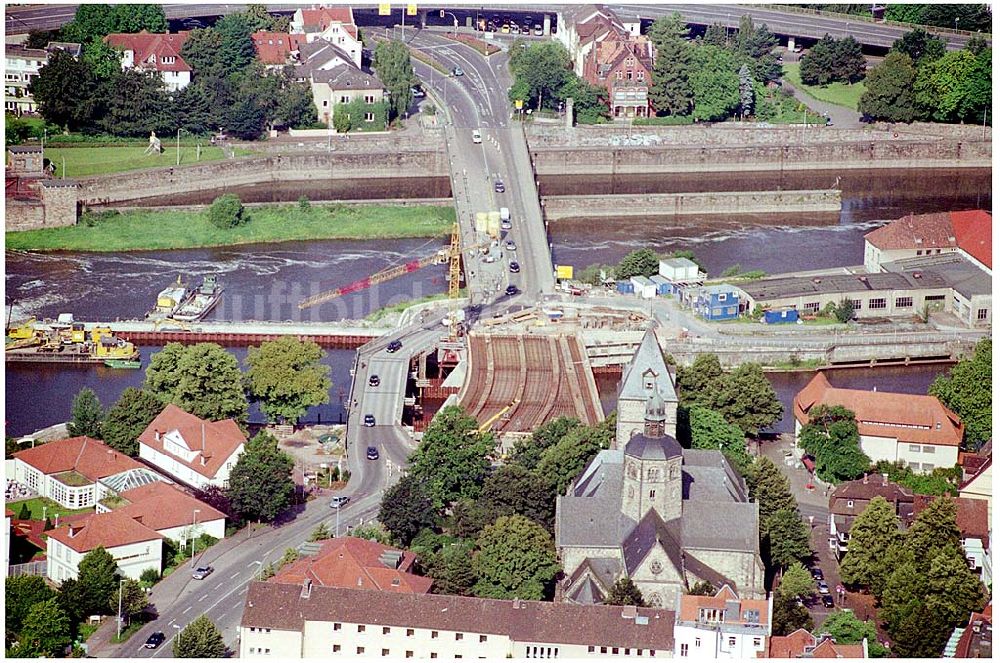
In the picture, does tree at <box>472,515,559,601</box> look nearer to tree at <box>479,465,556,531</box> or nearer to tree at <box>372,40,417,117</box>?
tree at <box>479,465,556,531</box>

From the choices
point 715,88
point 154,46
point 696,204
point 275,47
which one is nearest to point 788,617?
point 696,204

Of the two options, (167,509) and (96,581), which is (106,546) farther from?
(167,509)

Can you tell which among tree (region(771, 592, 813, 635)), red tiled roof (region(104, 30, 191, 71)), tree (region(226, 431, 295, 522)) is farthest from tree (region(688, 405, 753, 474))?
red tiled roof (region(104, 30, 191, 71))

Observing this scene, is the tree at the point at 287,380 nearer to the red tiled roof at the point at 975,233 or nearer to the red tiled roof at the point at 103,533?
the red tiled roof at the point at 103,533

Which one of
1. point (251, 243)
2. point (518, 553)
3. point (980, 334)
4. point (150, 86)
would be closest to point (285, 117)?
point (150, 86)

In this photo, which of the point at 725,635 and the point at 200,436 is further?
the point at 200,436

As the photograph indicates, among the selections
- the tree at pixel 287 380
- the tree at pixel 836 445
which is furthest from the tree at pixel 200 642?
the tree at pixel 836 445
